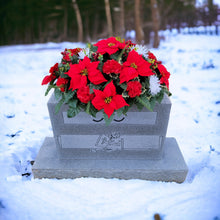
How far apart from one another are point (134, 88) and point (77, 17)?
1238 centimetres

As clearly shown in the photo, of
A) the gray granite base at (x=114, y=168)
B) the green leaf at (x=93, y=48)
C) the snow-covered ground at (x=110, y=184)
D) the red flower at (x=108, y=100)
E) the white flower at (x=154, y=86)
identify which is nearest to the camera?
the red flower at (x=108, y=100)

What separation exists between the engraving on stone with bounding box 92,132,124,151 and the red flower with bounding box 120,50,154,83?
63cm

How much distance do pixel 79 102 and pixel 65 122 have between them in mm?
303

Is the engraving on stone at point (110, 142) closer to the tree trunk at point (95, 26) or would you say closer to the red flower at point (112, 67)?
the red flower at point (112, 67)

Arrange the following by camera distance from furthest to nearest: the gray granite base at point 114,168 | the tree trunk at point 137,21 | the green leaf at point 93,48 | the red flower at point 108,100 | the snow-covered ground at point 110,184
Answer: the tree trunk at point 137,21 → the gray granite base at point 114,168 → the green leaf at point 93,48 → the snow-covered ground at point 110,184 → the red flower at point 108,100

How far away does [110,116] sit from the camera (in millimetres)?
1606

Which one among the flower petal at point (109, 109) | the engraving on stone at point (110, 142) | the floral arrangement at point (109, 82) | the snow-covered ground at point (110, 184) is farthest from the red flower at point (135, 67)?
the snow-covered ground at point (110, 184)

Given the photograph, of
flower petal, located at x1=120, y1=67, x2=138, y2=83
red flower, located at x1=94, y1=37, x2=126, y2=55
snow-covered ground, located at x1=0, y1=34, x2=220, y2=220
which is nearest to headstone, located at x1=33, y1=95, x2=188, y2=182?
snow-covered ground, located at x1=0, y1=34, x2=220, y2=220

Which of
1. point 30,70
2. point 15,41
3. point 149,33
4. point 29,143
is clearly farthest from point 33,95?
point 15,41

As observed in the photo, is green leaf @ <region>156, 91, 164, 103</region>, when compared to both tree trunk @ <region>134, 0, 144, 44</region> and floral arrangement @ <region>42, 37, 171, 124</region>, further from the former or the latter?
tree trunk @ <region>134, 0, 144, 44</region>

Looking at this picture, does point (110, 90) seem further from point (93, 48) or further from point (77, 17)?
point (77, 17)

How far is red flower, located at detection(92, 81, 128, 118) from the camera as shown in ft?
4.87

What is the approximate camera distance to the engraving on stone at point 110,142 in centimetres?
191

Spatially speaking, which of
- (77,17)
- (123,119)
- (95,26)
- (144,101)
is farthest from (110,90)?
(95,26)
